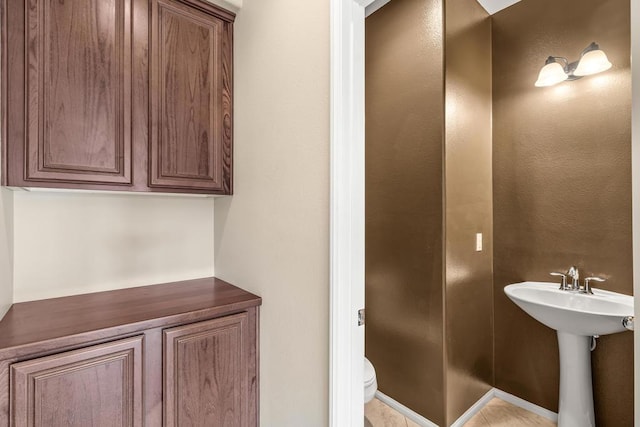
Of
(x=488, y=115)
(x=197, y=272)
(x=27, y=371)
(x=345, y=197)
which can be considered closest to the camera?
(x=27, y=371)

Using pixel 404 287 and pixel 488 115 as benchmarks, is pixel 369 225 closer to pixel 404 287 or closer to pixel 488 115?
pixel 404 287

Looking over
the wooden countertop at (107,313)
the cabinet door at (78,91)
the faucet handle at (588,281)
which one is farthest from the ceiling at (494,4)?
the wooden countertop at (107,313)

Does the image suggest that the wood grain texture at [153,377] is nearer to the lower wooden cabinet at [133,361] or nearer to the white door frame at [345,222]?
the lower wooden cabinet at [133,361]

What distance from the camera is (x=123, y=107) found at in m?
1.35

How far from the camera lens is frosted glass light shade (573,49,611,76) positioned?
1.68 m

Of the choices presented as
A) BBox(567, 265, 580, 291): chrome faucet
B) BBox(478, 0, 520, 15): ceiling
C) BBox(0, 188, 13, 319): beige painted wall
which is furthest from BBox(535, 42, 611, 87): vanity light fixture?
BBox(0, 188, 13, 319): beige painted wall

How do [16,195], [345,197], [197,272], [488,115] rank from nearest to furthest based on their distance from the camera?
[345,197] < [16,195] < [197,272] < [488,115]

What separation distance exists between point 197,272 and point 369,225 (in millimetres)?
1170

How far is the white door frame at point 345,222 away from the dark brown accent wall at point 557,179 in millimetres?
1545

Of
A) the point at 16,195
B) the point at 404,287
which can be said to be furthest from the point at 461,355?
the point at 16,195

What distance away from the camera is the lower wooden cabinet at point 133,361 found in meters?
0.97

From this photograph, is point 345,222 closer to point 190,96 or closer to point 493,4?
point 190,96

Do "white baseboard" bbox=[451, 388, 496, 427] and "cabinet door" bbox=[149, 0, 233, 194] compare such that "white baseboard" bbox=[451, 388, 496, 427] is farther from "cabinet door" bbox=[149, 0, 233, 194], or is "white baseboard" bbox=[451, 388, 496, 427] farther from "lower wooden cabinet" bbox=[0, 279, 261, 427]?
"cabinet door" bbox=[149, 0, 233, 194]

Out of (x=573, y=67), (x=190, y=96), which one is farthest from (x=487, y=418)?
(x=190, y=96)
